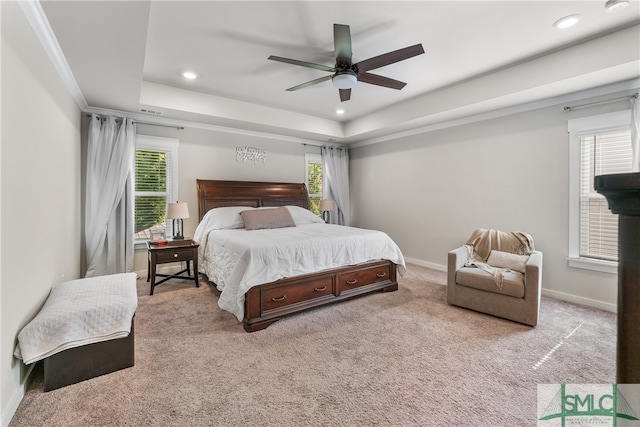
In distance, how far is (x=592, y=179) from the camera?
330 centimetres

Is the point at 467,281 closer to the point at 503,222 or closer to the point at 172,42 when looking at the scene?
the point at 503,222

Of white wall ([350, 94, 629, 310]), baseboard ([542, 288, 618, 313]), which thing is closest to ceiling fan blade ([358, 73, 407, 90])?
white wall ([350, 94, 629, 310])

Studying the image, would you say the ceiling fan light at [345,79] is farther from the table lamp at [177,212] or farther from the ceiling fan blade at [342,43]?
the table lamp at [177,212]

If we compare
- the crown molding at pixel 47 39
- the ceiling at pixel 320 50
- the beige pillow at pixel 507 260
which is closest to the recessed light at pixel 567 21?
the ceiling at pixel 320 50

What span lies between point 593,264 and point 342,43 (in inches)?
141

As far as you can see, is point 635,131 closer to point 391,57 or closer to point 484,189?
point 484,189

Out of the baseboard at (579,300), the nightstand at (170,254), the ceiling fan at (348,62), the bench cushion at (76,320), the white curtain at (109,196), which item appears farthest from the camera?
the white curtain at (109,196)

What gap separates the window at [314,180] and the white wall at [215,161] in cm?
38

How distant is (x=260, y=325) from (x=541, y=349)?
237 centimetres

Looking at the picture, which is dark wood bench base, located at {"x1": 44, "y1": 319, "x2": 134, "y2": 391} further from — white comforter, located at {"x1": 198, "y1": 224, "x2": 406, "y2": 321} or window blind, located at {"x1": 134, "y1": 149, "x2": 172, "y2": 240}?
window blind, located at {"x1": 134, "y1": 149, "x2": 172, "y2": 240}

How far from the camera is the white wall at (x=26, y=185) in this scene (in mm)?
1636

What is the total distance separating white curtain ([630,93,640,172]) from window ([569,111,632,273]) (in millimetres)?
64

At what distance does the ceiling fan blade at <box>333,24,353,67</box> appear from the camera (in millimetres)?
2289

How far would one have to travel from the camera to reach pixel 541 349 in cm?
238
